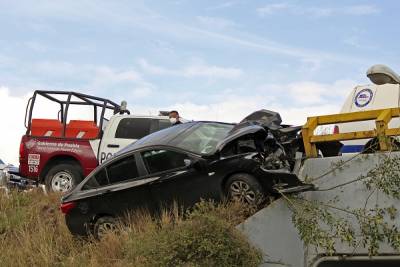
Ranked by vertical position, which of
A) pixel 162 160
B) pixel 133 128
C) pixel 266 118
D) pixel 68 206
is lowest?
pixel 68 206

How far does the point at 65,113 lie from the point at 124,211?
6.30 m

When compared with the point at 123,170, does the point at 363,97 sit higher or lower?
higher

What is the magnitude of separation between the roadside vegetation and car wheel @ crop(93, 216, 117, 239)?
147 mm

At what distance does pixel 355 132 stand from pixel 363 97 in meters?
3.33

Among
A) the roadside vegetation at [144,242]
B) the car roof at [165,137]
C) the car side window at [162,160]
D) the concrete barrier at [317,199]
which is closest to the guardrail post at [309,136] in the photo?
the concrete barrier at [317,199]

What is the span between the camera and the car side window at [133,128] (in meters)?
13.0

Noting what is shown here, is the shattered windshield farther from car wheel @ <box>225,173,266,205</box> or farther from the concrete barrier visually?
the concrete barrier

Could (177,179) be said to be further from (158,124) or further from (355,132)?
(158,124)

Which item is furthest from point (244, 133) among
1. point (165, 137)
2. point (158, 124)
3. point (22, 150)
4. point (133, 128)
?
point (22, 150)

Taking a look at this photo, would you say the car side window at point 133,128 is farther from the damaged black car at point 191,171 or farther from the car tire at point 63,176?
the damaged black car at point 191,171

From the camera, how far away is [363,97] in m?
9.80

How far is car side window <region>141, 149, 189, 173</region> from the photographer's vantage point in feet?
25.6

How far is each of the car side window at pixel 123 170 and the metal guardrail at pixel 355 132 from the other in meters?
2.42

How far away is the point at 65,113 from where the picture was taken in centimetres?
1380
